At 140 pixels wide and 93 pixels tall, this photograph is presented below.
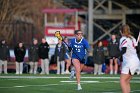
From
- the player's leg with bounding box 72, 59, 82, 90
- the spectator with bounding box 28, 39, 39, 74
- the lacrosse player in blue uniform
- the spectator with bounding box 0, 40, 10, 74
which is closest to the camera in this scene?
the player's leg with bounding box 72, 59, 82, 90

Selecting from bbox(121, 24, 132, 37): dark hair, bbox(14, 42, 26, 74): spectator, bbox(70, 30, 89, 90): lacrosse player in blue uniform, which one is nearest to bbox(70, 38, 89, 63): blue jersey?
bbox(70, 30, 89, 90): lacrosse player in blue uniform

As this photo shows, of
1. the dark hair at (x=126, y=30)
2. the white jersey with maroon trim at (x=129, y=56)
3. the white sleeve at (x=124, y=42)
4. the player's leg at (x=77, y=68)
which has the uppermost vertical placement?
the dark hair at (x=126, y=30)

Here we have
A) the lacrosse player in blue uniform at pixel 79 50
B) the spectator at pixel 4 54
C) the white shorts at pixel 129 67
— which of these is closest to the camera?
the white shorts at pixel 129 67

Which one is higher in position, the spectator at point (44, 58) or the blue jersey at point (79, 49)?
the blue jersey at point (79, 49)

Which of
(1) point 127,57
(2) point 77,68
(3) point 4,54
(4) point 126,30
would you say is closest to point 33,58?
(3) point 4,54

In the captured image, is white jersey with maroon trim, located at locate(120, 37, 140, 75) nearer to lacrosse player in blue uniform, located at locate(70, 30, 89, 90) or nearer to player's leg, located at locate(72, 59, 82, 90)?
player's leg, located at locate(72, 59, 82, 90)

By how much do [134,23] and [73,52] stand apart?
37009 millimetres

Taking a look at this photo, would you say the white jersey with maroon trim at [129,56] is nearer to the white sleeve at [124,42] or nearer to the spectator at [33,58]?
the white sleeve at [124,42]

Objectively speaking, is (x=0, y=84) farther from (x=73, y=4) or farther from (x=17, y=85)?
(x=73, y=4)

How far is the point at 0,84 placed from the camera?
76.4 ft

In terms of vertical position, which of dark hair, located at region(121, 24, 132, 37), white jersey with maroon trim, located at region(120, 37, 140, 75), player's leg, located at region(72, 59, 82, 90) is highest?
dark hair, located at region(121, 24, 132, 37)

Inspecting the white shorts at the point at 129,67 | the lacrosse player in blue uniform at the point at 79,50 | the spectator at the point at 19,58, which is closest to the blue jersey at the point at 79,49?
the lacrosse player in blue uniform at the point at 79,50

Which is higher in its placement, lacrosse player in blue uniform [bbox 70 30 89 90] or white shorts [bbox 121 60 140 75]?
lacrosse player in blue uniform [bbox 70 30 89 90]

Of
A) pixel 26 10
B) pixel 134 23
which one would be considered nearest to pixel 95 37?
pixel 134 23
